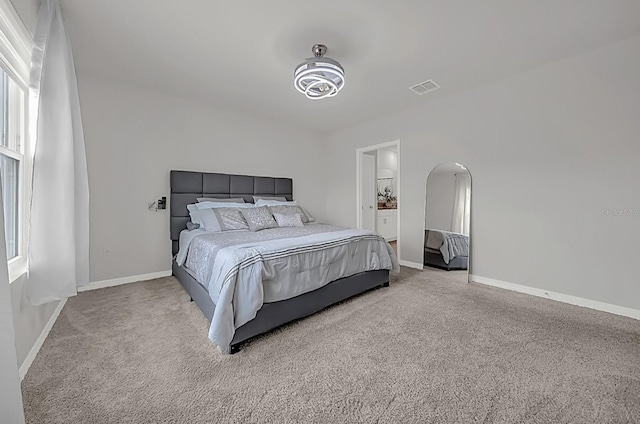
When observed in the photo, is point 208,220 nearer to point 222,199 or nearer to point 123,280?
point 222,199

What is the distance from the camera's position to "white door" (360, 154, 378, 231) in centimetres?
536

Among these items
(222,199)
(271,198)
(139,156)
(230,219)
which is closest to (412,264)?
(271,198)

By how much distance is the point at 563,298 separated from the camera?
284 cm

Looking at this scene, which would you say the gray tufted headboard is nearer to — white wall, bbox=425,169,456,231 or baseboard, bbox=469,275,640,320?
white wall, bbox=425,169,456,231

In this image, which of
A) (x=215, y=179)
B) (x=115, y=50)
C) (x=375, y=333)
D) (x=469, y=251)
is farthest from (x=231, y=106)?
(x=469, y=251)

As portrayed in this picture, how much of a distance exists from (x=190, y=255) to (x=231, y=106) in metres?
2.33

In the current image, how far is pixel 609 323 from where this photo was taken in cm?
233

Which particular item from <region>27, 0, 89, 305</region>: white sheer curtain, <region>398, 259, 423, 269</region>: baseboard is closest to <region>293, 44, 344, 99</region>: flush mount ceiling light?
<region>27, 0, 89, 305</region>: white sheer curtain

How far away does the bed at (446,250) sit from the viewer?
3605 millimetres

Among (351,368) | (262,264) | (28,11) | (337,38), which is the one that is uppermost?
(337,38)

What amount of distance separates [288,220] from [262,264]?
65.2 inches

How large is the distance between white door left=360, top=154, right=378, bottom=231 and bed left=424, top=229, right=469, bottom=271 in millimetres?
1508

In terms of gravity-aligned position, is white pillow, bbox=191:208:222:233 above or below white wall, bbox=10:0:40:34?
below

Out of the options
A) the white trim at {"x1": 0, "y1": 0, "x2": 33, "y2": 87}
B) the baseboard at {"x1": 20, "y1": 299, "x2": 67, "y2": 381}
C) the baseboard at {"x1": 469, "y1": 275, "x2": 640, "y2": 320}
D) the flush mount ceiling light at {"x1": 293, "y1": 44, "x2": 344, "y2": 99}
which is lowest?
the baseboard at {"x1": 20, "y1": 299, "x2": 67, "y2": 381}
